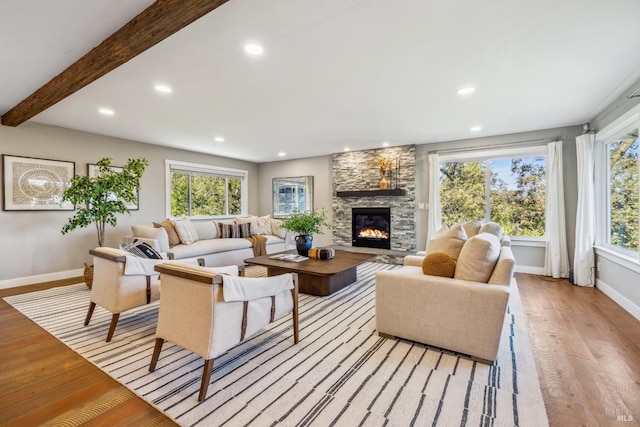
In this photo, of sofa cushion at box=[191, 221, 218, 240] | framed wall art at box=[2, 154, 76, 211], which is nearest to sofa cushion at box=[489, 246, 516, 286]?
sofa cushion at box=[191, 221, 218, 240]

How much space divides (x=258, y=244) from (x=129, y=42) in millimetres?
4053

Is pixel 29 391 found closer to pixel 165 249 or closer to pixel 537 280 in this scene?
pixel 165 249

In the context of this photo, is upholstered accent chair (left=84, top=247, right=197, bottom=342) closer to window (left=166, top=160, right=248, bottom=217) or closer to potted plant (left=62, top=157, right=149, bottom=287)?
potted plant (left=62, top=157, right=149, bottom=287)

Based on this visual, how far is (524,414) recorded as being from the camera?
1.58m

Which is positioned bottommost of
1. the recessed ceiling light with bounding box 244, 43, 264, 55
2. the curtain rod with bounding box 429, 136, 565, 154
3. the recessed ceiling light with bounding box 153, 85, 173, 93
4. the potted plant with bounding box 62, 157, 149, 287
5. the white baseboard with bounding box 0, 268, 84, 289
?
the white baseboard with bounding box 0, 268, 84, 289

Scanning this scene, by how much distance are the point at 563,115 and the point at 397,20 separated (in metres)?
3.54

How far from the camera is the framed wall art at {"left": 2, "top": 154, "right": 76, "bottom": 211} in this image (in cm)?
404

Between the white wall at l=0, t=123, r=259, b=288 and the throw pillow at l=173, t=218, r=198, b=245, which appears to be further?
the throw pillow at l=173, t=218, r=198, b=245

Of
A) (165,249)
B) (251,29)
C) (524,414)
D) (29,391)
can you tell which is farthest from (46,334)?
(524,414)

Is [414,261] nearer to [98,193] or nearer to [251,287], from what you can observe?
[251,287]

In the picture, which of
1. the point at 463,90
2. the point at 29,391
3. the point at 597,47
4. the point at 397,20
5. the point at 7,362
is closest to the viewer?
the point at 29,391


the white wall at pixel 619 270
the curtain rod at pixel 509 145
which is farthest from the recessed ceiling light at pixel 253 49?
the curtain rod at pixel 509 145

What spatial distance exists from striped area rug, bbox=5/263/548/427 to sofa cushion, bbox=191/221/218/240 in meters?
2.67

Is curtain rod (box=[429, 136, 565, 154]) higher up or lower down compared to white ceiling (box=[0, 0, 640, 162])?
lower down
